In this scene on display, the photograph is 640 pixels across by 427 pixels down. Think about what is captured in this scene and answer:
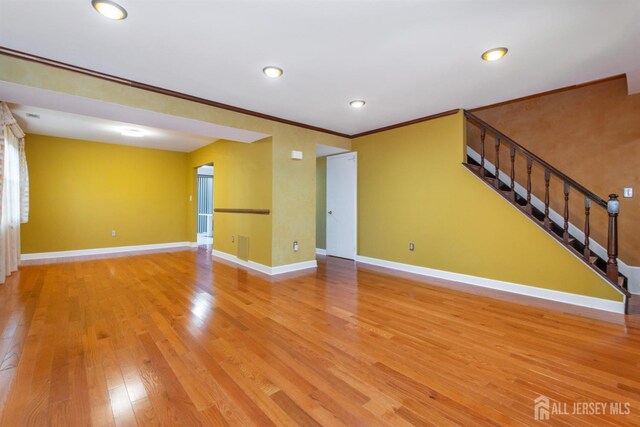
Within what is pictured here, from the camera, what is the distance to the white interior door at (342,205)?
5434mm

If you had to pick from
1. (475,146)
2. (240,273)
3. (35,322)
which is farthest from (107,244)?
(475,146)

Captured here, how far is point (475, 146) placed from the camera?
467 centimetres

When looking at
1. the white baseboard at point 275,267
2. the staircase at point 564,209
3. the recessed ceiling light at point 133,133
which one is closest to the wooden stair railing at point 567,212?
the staircase at point 564,209

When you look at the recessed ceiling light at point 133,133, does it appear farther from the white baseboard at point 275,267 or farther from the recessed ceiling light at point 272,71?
the recessed ceiling light at point 272,71

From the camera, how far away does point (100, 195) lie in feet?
20.4

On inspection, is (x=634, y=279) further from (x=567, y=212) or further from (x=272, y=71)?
(x=272, y=71)

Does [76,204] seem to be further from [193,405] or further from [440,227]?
[440,227]

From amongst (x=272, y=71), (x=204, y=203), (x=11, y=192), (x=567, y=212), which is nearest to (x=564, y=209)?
(x=567, y=212)

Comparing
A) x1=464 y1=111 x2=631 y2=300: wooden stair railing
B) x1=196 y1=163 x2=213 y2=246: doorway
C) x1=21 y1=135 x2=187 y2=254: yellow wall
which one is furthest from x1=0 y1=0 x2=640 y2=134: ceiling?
→ x1=196 y1=163 x2=213 y2=246: doorway

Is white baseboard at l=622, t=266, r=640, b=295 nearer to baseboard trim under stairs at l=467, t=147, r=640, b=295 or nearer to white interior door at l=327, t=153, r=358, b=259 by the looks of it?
baseboard trim under stairs at l=467, t=147, r=640, b=295

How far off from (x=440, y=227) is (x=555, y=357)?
2.32 m

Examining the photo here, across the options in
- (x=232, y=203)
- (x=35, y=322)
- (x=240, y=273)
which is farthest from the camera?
(x=232, y=203)

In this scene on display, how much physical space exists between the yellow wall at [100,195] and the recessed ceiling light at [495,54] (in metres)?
6.96

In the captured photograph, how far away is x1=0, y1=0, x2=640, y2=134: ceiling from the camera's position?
1957 mm
